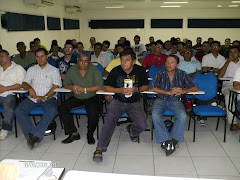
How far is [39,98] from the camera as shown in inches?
129

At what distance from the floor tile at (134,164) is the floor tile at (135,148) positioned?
105 millimetres

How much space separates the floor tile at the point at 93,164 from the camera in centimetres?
260

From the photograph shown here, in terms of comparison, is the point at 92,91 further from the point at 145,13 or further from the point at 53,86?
the point at 145,13

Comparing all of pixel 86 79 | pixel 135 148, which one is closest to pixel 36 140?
pixel 86 79

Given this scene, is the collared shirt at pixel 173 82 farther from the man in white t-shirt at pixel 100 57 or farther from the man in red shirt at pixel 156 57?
the man in white t-shirt at pixel 100 57

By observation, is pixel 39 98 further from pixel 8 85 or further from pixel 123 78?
pixel 123 78

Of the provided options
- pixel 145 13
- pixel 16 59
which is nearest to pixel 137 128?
pixel 16 59

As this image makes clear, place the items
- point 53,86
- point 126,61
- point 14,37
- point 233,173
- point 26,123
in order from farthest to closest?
point 14,37, point 53,86, point 26,123, point 126,61, point 233,173

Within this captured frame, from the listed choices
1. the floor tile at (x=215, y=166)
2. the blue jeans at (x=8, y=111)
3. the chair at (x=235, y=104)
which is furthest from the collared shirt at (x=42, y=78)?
the chair at (x=235, y=104)

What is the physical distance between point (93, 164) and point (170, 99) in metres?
1.30

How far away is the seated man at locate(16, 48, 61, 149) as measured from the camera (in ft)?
10.3

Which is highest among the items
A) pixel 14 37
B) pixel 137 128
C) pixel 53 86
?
pixel 14 37

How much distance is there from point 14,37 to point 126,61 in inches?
172

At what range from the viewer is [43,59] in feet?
11.1
